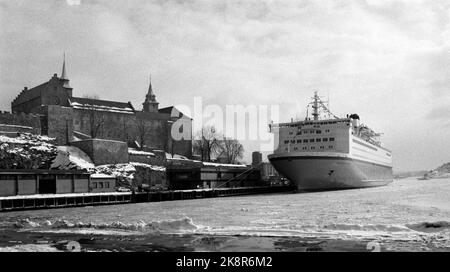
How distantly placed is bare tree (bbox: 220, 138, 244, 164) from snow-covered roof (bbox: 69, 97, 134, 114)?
1985 cm

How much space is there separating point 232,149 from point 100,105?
91.6ft

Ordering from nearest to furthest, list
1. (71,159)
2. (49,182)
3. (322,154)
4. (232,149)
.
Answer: (49,182) < (322,154) < (71,159) < (232,149)

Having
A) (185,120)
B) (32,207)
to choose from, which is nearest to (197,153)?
(185,120)

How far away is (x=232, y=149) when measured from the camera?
9144 centimetres

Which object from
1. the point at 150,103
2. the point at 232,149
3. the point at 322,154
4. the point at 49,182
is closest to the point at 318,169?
the point at 322,154

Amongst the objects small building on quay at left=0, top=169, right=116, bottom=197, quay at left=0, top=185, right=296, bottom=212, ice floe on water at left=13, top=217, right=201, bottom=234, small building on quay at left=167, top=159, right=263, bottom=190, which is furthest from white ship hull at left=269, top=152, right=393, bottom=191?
ice floe on water at left=13, top=217, right=201, bottom=234

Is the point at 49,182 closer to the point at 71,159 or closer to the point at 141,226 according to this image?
the point at 71,159

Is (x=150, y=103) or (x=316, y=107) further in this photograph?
(x=150, y=103)

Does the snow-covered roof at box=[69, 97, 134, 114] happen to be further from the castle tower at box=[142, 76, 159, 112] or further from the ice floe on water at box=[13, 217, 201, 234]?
the ice floe on water at box=[13, 217, 201, 234]

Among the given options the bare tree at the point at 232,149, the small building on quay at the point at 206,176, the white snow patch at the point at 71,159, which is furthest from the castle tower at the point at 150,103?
the white snow patch at the point at 71,159

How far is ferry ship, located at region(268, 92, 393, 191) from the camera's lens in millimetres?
48469

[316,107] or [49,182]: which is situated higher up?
[316,107]

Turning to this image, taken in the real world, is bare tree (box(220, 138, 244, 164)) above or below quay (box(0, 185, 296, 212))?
above
